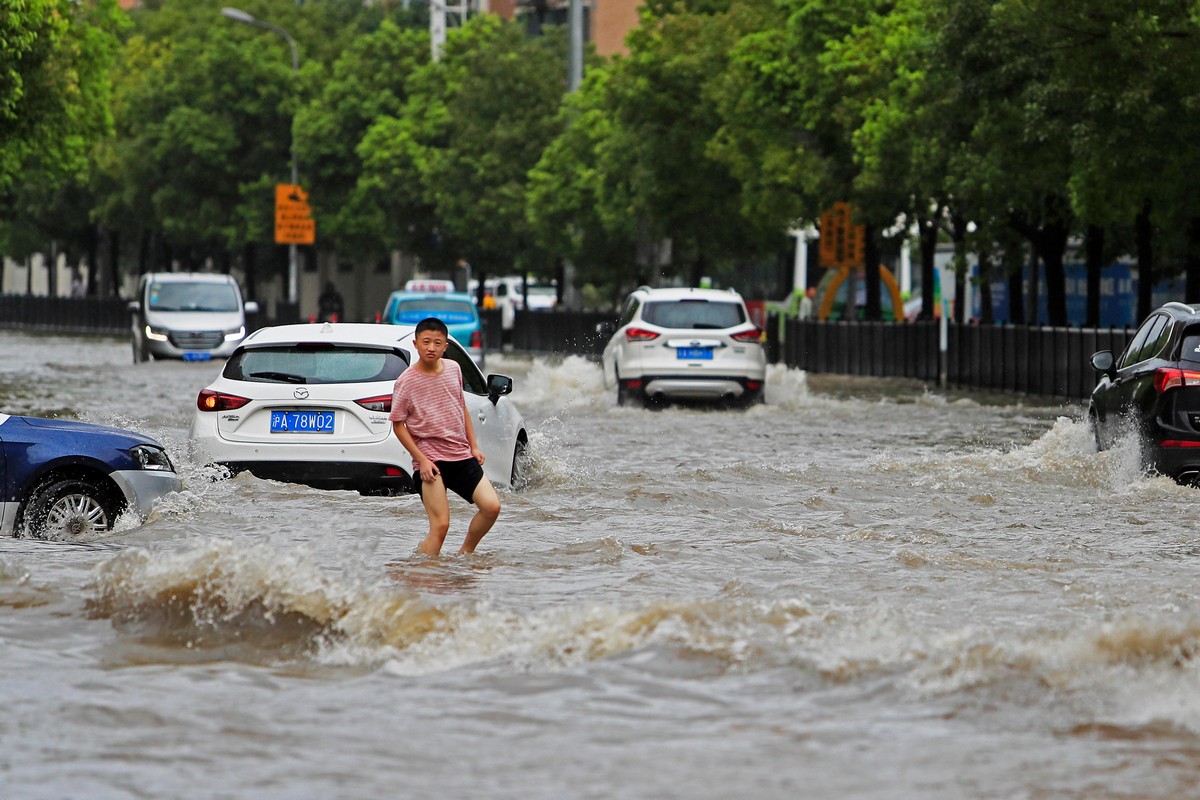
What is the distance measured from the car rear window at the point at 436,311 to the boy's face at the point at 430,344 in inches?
974

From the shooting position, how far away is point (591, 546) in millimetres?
12930

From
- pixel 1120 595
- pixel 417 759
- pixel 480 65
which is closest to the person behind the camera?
pixel 417 759

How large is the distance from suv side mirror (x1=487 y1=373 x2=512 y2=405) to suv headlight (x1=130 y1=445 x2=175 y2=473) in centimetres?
236

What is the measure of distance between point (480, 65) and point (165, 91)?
1388cm

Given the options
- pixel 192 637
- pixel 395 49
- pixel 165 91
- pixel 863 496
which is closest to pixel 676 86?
pixel 395 49

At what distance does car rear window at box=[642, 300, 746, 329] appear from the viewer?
29.1 m

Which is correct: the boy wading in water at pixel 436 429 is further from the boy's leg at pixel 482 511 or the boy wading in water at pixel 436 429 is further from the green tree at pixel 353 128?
the green tree at pixel 353 128

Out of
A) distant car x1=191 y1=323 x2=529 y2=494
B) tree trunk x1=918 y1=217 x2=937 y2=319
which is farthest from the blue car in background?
distant car x1=191 y1=323 x2=529 y2=494

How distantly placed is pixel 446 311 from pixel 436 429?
2679 cm

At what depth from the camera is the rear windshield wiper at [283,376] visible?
14406mm

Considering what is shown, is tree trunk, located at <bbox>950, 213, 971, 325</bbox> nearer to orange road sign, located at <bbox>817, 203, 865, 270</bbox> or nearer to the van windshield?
orange road sign, located at <bbox>817, 203, 865, 270</bbox>

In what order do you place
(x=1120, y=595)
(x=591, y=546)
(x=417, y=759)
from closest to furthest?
(x=417, y=759)
(x=1120, y=595)
(x=591, y=546)

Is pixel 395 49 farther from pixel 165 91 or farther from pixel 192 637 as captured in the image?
pixel 192 637

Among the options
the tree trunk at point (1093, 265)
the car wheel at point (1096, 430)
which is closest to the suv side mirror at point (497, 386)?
the car wheel at point (1096, 430)
